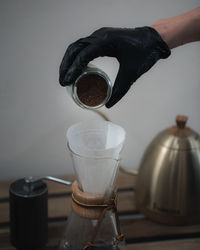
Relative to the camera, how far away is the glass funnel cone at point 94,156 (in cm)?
51

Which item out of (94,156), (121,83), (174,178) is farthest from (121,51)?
(174,178)

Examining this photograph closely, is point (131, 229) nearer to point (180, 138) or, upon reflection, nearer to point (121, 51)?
point (180, 138)

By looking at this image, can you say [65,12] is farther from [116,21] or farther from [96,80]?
[96,80]

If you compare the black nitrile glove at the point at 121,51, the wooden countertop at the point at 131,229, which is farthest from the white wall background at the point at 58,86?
the black nitrile glove at the point at 121,51

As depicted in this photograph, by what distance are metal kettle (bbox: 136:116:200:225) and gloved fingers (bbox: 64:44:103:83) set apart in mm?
298

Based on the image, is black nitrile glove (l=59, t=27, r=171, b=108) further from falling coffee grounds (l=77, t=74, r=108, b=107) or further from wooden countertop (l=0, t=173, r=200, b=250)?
wooden countertop (l=0, t=173, r=200, b=250)

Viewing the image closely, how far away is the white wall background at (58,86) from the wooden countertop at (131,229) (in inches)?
5.5

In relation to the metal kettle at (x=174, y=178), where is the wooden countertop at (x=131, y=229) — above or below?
below

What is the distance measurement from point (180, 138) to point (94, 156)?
0.28 m

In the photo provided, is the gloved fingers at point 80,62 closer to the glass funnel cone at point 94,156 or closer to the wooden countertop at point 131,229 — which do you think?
the glass funnel cone at point 94,156

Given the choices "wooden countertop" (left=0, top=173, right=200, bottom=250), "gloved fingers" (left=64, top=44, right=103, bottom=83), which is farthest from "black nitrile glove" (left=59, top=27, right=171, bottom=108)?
"wooden countertop" (left=0, top=173, right=200, bottom=250)

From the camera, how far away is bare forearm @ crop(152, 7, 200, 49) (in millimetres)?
635

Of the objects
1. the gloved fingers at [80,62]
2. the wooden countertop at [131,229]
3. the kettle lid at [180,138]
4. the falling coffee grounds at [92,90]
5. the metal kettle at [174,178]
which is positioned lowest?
the wooden countertop at [131,229]

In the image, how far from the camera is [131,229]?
72 cm
